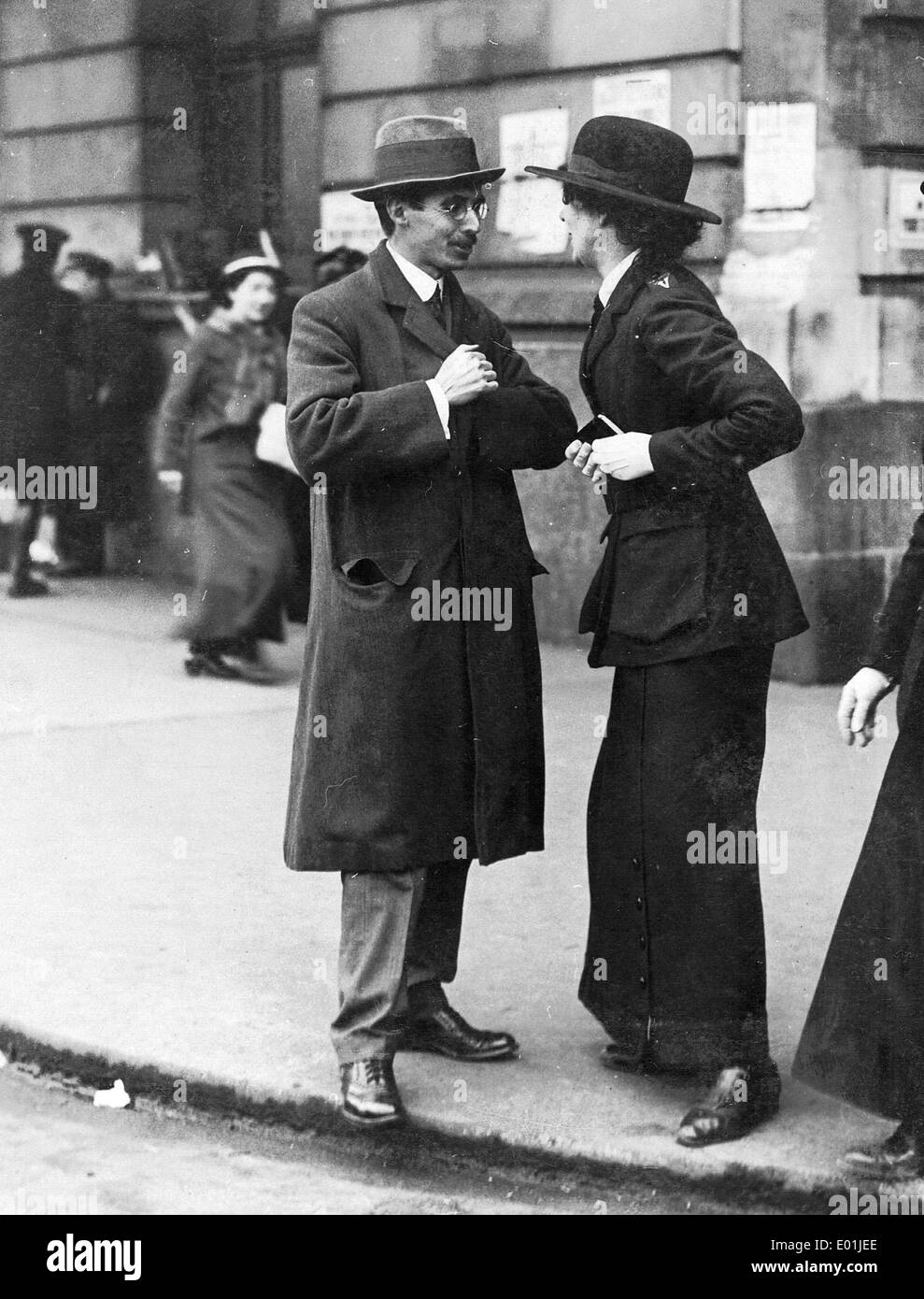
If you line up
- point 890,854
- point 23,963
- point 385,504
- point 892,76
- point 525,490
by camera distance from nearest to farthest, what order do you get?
point 890,854 → point 385,504 → point 23,963 → point 892,76 → point 525,490

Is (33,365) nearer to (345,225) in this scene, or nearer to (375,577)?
(345,225)

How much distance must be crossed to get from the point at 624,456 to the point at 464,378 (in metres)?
0.36

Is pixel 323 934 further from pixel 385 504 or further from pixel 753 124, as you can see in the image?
pixel 753 124

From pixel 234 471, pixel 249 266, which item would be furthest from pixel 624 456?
pixel 234 471

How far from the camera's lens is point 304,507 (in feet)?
31.8

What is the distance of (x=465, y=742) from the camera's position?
165 inches

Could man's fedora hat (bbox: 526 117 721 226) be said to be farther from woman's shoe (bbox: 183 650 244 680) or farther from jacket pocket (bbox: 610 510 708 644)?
woman's shoe (bbox: 183 650 244 680)

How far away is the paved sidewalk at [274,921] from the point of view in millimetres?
4141

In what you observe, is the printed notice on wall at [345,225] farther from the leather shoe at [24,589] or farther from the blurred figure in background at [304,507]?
the leather shoe at [24,589]

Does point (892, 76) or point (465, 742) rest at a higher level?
point (892, 76)

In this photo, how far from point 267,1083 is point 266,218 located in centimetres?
651

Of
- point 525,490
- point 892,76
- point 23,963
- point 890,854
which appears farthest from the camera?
point 525,490

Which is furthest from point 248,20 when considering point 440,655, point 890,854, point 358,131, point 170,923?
point 890,854

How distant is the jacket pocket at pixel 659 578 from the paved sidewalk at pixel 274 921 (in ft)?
3.33
